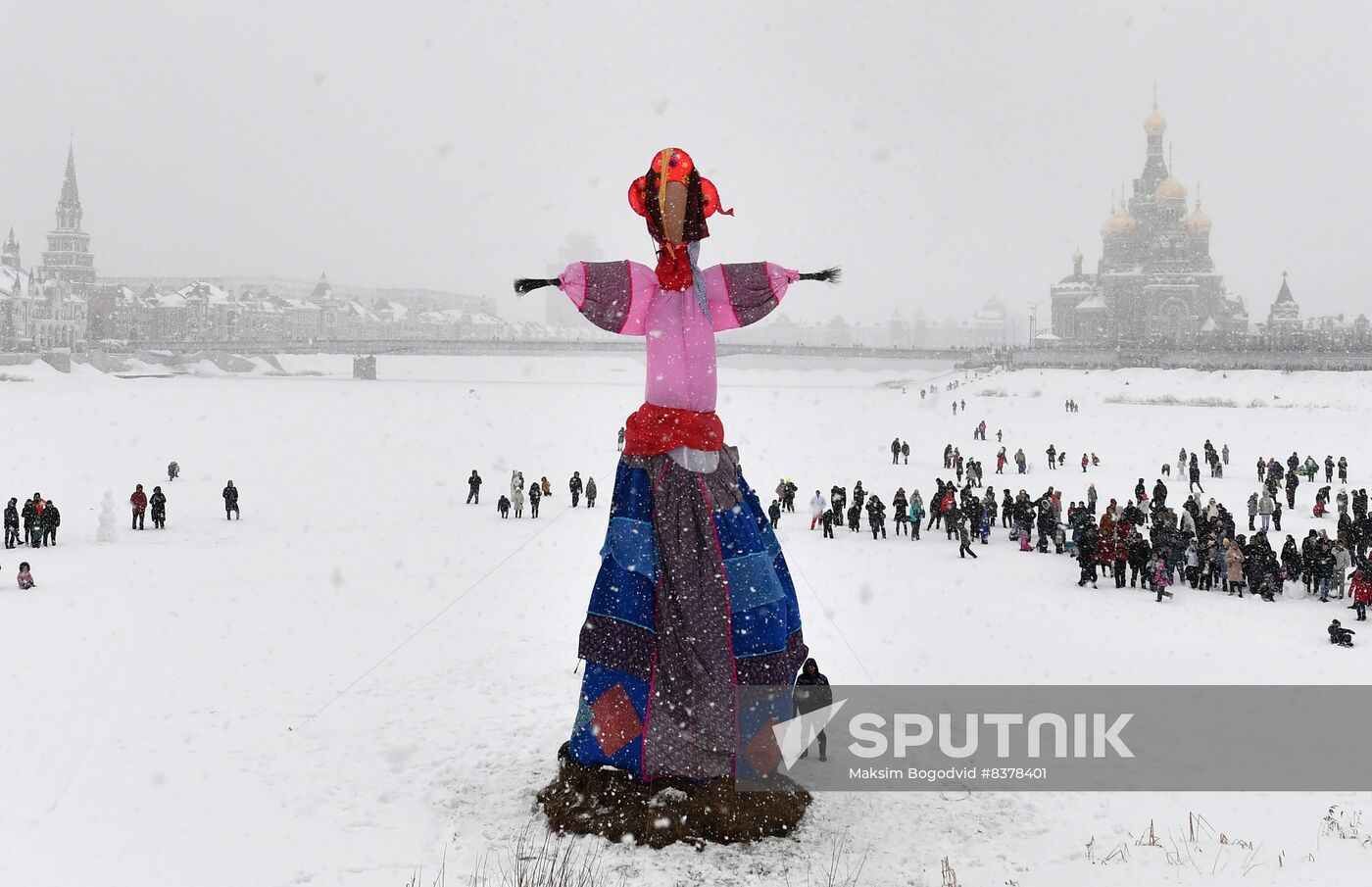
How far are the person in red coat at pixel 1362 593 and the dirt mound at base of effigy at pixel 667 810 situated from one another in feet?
35.8

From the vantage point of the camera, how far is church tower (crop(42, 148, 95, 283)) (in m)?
115

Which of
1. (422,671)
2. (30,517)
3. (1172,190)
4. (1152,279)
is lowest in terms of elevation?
(422,671)

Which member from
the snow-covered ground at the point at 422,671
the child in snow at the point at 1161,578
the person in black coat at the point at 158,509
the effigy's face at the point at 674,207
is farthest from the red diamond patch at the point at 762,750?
the person in black coat at the point at 158,509

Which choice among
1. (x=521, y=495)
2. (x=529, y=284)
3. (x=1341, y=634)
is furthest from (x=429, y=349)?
(x=529, y=284)

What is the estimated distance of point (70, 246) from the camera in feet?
381

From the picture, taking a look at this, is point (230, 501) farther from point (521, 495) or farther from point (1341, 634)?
point (1341, 634)

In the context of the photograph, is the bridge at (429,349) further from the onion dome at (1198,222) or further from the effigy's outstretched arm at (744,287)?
the effigy's outstretched arm at (744,287)

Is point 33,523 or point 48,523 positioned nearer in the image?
point 33,523

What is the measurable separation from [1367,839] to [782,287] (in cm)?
521

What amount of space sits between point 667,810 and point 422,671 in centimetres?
412

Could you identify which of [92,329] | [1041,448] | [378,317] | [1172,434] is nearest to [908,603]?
[1041,448]

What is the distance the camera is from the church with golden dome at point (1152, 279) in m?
84.2

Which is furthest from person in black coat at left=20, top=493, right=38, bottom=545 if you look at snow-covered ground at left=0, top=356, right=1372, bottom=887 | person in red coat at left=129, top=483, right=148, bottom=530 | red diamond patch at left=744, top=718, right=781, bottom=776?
red diamond patch at left=744, top=718, right=781, bottom=776

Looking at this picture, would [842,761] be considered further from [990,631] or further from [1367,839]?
[990,631]
